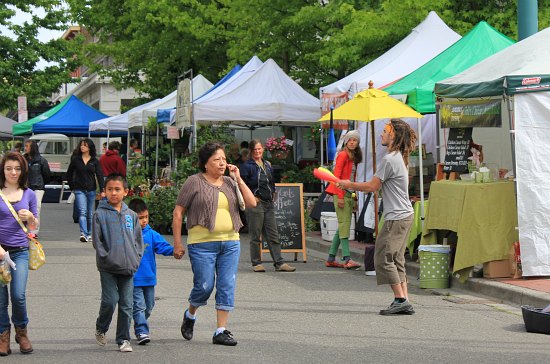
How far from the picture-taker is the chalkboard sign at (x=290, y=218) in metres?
16.2

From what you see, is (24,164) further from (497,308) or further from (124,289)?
(497,308)

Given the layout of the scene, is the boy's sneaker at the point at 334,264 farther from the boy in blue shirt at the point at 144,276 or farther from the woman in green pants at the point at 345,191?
the boy in blue shirt at the point at 144,276

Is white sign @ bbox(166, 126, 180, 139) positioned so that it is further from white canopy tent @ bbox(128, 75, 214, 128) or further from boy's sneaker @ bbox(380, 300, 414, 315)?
boy's sneaker @ bbox(380, 300, 414, 315)

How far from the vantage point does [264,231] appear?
14.9 metres

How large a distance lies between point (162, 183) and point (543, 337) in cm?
1428

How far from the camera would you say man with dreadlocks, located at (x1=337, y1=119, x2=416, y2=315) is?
10.7m

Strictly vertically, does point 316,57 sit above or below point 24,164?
above

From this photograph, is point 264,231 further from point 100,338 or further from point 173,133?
point 173,133

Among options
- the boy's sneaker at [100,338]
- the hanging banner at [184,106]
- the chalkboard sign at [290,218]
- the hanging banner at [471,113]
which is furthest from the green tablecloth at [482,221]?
the hanging banner at [184,106]

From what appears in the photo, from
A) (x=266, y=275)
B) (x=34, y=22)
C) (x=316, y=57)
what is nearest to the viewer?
(x=266, y=275)

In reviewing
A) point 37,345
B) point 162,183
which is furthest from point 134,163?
point 37,345

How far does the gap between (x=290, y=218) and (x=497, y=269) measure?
433 centimetres

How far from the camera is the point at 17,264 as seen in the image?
8.37 metres

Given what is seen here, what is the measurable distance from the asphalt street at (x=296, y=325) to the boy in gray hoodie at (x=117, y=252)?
342 millimetres
